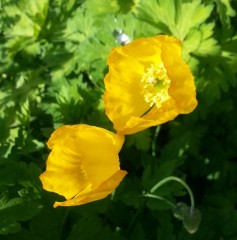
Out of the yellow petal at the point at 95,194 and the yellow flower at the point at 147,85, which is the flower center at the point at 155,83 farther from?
the yellow petal at the point at 95,194

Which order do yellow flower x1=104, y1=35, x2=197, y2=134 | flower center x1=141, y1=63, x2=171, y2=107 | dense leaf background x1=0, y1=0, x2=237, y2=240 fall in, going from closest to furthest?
1. yellow flower x1=104, y1=35, x2=197, y2=134
2. dense leaf background x1=0, y1=0, x2=237, y2=240
3. flower center x1=141, y1=63, x2=171, y2=107

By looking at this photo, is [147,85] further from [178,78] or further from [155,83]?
[178,78]

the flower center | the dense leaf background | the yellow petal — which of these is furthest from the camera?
the flower center

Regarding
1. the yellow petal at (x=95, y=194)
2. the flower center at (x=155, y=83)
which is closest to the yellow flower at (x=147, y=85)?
the flower center at (x=155, y=83)

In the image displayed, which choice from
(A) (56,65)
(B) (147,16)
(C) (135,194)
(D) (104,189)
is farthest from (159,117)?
(A) (56,65)

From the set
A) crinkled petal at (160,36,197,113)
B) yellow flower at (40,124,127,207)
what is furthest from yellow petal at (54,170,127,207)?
crinkled petal at (160,36,197,113)

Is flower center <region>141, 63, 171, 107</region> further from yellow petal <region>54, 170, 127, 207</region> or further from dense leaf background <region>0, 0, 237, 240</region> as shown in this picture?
yellow petal <region>54, 170, 127, 207</region>

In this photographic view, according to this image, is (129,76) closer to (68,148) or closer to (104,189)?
(68,148)

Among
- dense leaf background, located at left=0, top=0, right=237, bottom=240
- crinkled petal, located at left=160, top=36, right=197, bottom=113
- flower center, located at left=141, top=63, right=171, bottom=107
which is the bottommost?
dense leaf background, located at left=0, top=0, right=237, bottom=240
